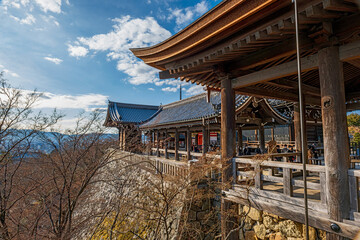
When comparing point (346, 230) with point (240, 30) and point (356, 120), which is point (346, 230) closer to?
point (240, 30)

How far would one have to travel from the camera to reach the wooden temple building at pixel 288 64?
2582 mm

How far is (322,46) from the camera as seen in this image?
9.54 feet

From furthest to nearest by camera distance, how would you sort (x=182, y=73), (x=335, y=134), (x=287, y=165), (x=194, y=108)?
(x=194, y=108) → (x=182, y=73) → (x=287, y=165) → (x=335, y=134)

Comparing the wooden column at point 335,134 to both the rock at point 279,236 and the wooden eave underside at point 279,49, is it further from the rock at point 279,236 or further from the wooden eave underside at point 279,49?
the rock at point 279,236

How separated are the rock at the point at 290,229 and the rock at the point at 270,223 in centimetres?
9

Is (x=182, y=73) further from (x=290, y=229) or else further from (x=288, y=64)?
(x=290, y=229)

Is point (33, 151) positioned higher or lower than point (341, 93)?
lower

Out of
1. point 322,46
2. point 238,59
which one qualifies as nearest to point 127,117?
point 238,59

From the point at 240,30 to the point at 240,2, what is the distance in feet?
1.92

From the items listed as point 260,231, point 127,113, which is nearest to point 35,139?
point 260,231

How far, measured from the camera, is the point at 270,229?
140 inches

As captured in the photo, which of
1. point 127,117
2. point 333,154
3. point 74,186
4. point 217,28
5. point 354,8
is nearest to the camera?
point 354,8

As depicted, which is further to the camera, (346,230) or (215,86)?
(215,86)

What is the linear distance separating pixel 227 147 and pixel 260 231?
1.68 meters
